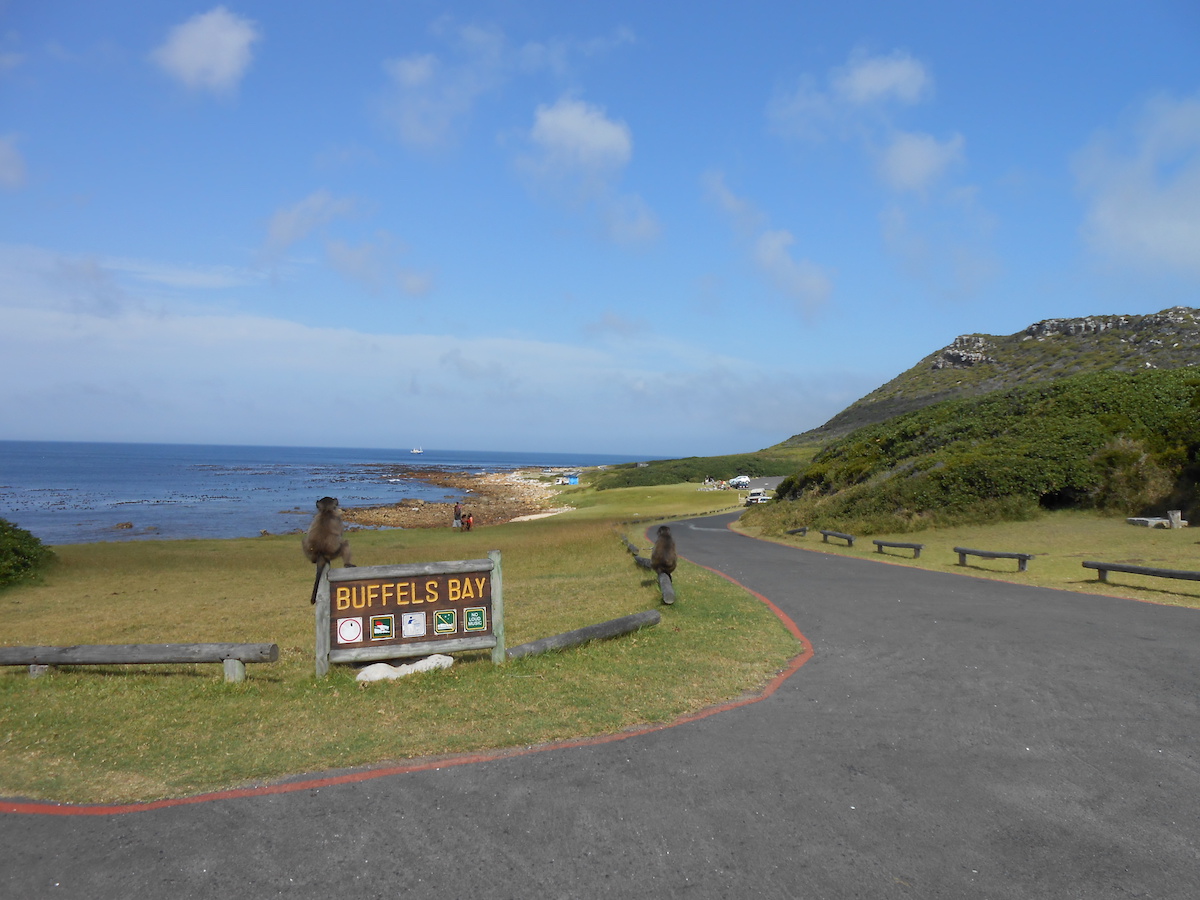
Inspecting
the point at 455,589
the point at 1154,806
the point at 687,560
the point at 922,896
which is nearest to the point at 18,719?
the point at 455,589

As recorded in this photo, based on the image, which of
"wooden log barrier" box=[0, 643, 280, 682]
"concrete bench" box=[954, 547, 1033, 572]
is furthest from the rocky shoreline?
"wooden log barrier" box=[0, 643, 280, 682]

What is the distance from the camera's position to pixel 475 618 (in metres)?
9.16

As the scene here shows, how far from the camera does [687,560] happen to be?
21562 mm

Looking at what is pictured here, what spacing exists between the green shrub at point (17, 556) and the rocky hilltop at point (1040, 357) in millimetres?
46239

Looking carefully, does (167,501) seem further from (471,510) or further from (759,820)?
(759,820)

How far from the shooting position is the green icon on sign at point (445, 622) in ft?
29.5

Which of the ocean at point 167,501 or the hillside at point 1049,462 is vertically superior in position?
the hillside at point 1049,462

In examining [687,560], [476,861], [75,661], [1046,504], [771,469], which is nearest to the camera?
[476,861]

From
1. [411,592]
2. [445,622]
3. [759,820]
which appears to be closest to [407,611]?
[411,592]

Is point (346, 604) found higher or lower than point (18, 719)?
higher

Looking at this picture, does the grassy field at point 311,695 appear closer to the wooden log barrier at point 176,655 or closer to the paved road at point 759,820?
Result: the wooden log barrier at point 176,655

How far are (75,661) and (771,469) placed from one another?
86900mm

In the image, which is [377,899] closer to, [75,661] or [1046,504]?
Result: [75,661]

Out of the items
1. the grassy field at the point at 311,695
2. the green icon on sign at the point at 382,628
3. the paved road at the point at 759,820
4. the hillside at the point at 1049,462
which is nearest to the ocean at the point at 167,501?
the hillside at the point at 1049,462
